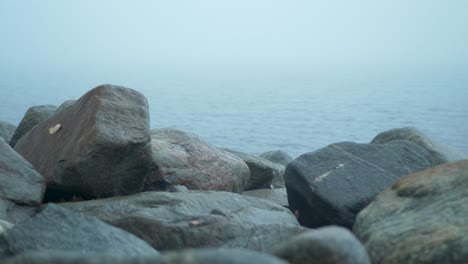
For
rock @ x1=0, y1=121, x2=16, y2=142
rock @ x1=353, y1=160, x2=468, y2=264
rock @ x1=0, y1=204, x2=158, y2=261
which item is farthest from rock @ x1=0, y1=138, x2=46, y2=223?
rock @ x1=0, y1=121, x2=16, y2=142

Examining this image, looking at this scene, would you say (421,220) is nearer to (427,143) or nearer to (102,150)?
(102,150)

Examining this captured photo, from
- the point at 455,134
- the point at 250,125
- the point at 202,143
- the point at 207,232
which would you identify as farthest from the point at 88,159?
the point at 250,125

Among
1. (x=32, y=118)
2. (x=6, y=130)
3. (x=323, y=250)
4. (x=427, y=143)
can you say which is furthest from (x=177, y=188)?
(x=6, y=130)

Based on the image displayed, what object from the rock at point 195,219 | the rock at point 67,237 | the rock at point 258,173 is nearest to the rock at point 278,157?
the rock at point 258,173

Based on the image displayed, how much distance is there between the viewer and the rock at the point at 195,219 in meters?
4.43

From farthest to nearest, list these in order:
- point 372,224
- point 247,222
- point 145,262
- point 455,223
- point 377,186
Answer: point 377,186, point 247,222, point 372,224, point 455,223, point 145,262

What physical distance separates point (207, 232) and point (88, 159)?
4.20 ft

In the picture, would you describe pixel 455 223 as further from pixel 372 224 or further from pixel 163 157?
pixel 163 157

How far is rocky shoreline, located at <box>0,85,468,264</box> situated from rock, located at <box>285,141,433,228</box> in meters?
0.01

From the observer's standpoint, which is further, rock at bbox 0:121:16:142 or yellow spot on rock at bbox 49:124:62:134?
rock at bbox 0:121:16:142

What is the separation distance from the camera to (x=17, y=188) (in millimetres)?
5250

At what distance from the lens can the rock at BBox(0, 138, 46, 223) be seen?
5082mm

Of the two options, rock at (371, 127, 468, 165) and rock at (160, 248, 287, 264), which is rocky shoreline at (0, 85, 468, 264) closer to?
rock at (371, 127, 468, 165)

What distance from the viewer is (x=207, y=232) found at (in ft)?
14.8
